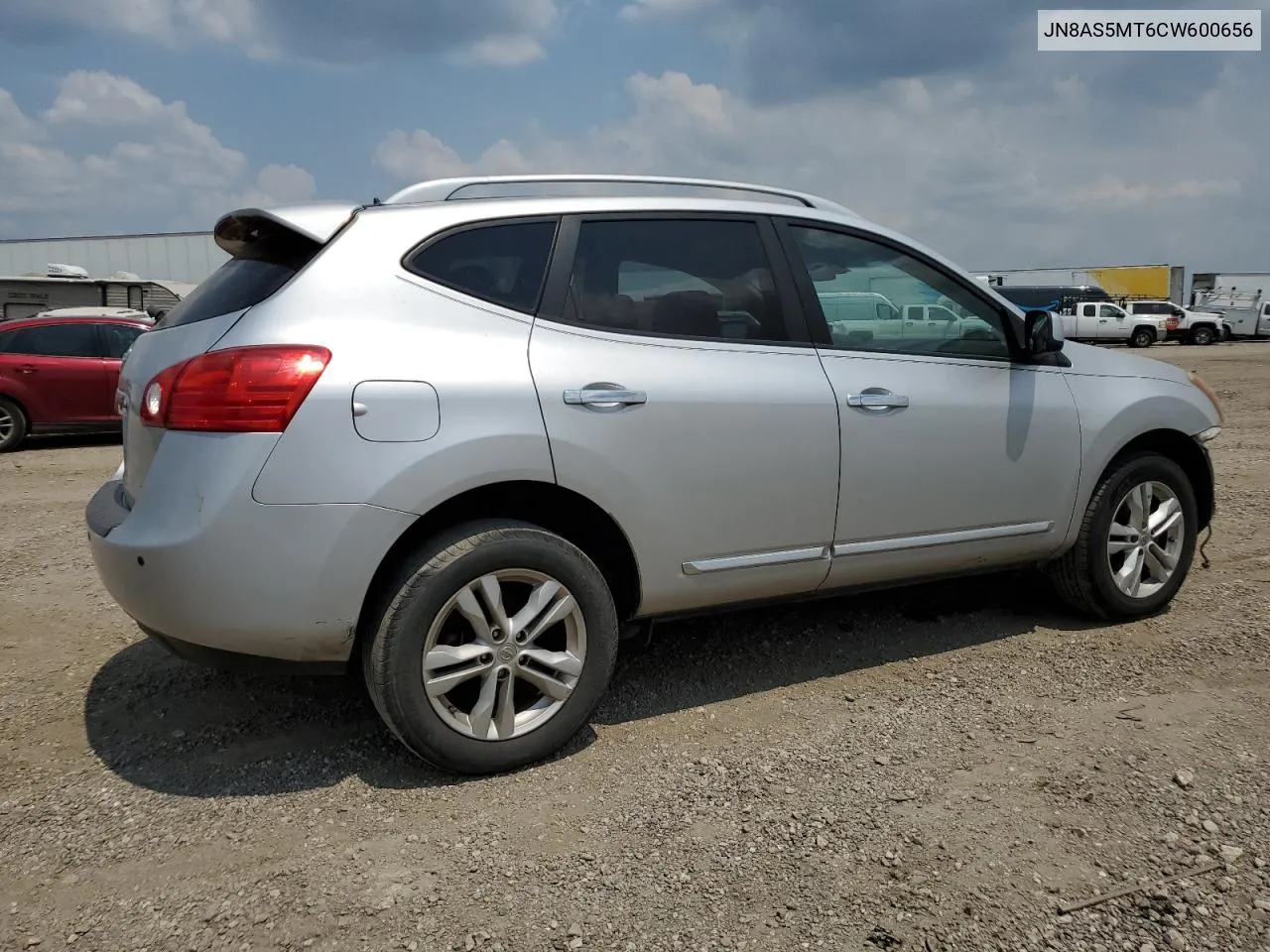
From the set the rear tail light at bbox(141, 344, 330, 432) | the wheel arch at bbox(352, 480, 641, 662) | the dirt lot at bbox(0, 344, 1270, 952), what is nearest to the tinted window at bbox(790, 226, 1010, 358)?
the wheel arch at bbox(352, 480, 641, 662)

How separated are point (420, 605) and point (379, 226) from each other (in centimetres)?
114

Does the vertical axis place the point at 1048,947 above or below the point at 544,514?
below

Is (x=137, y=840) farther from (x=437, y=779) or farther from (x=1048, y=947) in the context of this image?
(x=1048, y=947)

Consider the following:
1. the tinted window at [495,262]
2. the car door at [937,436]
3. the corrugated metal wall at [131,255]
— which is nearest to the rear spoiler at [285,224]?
the tinted window at [495,262]

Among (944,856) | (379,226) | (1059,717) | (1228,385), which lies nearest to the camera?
(944,856)

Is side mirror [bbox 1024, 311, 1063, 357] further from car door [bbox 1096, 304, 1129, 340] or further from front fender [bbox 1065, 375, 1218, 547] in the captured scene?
car door [bbox 1096, 304, 1129, 340]

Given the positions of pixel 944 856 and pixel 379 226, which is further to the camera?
pixel 379 226

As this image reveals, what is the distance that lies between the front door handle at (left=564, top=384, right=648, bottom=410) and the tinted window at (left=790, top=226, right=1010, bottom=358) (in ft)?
2.98

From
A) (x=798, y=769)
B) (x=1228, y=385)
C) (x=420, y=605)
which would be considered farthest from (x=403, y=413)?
(x=1228, y=385)

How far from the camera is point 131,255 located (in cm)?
2944

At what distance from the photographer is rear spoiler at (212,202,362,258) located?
2805 mm

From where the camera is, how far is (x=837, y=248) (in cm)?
364

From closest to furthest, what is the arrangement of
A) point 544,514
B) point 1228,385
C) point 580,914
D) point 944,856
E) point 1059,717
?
point 580,914
point 944,856
point 544,514
point 1059,717
point 1228,385

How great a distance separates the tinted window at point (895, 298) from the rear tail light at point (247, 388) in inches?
72.0
